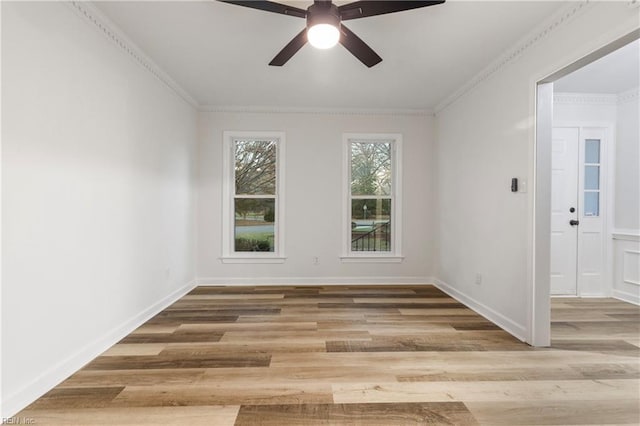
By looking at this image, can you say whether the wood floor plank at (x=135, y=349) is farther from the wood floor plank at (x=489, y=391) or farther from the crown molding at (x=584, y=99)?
the crown molding at (x=584, y=99)

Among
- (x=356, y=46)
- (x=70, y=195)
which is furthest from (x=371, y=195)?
(x=70, y=195)

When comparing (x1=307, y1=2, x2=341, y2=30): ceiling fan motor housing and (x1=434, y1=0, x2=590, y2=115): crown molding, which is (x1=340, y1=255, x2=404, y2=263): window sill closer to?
(x1=434, y1=0, x2=590, y2=115): crown molding

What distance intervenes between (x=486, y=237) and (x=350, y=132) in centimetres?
240

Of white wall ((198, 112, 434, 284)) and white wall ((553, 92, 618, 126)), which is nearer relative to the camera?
white wall ((553, 92, 618, 126))

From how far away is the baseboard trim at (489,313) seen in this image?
2.81m

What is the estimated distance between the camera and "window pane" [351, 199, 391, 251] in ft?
16.0

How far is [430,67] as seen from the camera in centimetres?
329

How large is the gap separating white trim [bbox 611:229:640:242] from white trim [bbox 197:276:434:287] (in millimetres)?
2370

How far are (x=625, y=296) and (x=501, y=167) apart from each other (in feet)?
8.97

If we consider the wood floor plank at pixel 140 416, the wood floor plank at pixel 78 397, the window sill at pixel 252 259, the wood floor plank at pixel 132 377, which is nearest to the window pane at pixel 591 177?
the window sill at pixel 252 259

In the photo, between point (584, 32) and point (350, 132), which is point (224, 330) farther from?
point (584, 32)

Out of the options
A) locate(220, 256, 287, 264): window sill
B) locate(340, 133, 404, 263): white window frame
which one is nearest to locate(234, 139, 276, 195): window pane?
locate(220, 256, 287, 264): window sill

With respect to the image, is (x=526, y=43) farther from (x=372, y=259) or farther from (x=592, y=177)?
(x=372, y=259)

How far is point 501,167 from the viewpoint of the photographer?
3096 millimetres
